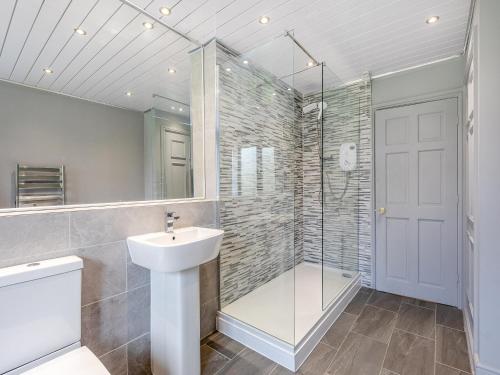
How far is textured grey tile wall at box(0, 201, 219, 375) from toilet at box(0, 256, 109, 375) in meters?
0.10

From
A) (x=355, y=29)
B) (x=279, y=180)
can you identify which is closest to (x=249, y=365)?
(x=279, y=180)

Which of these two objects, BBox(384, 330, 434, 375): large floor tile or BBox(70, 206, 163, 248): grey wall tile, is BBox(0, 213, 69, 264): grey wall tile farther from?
BBox(384, 330, 434, 375): large floor tile

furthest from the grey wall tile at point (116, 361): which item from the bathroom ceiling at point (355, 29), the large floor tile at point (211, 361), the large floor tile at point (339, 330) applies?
the bathroom ceiling at point (355, 29)

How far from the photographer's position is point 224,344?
1.86 meters

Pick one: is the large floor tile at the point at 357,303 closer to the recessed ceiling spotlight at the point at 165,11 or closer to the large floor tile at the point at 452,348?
the large floor tile at the point at 452,348

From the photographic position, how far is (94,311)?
1.34m

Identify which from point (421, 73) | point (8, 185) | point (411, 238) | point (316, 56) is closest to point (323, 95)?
point (316, 56)

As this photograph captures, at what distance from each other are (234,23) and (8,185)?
1766 millimetres

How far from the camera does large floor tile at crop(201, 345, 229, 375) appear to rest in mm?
1613

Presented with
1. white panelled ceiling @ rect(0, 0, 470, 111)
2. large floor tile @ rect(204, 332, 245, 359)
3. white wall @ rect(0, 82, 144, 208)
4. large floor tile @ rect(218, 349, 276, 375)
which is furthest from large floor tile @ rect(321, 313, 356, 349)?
white panelled ceiling @ rect(0, 0, 470, 111)

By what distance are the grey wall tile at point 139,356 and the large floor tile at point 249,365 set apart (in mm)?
481

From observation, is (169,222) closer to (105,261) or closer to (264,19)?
(105,261)

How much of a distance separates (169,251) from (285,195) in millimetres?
1848

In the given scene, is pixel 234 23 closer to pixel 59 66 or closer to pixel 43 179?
pixel 59 66
